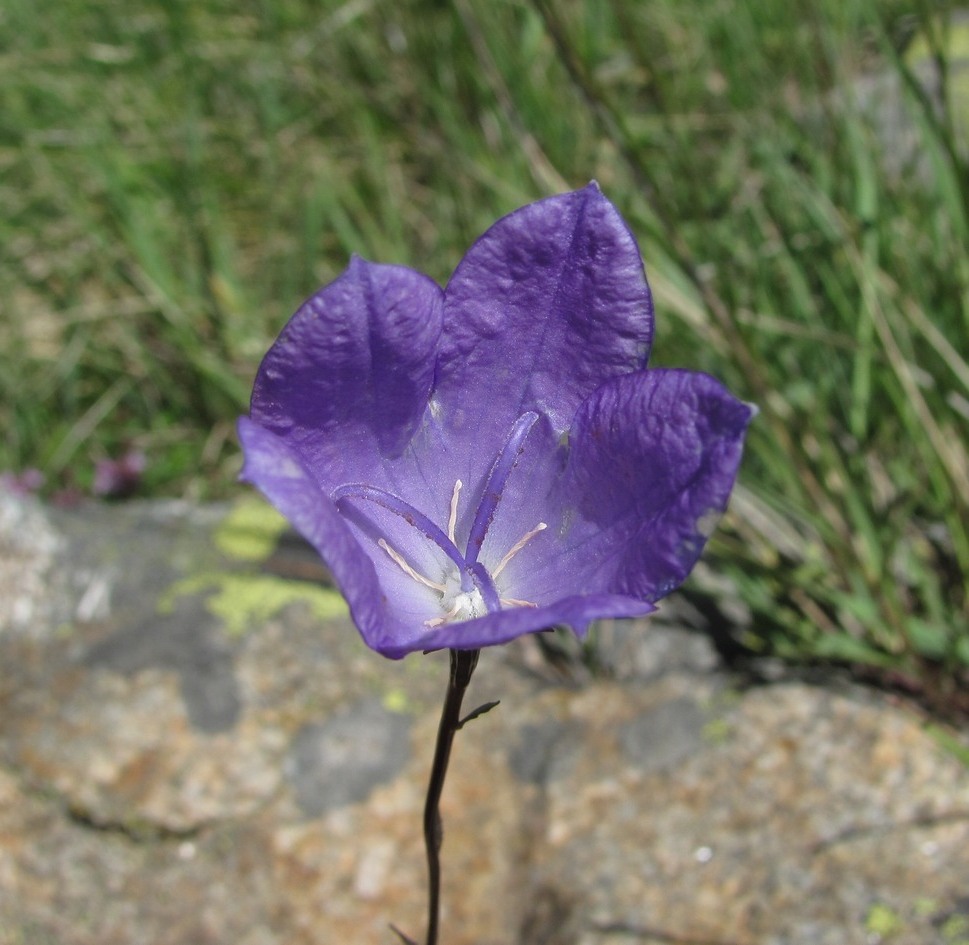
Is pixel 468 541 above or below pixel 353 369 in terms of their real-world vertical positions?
below

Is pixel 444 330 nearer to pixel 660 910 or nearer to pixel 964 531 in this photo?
pixel 660 910

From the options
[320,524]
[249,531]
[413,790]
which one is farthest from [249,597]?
[320,524]

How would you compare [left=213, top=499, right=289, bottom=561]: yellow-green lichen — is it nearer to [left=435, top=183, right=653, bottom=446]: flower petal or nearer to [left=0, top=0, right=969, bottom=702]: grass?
[left=0, top=0, right=969, bottom=702]: grass

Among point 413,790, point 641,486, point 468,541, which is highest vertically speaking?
point 641,486

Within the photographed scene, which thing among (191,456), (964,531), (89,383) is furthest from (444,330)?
(89,383)

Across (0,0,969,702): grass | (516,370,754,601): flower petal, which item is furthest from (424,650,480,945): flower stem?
(0,0,969,702): grass

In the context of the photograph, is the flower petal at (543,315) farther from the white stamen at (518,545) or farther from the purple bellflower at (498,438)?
the white stamen at (518,545)

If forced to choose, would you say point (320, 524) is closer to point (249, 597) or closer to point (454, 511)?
point (454, 511)
